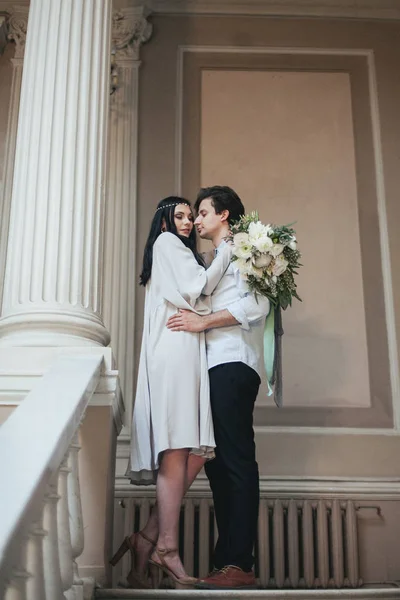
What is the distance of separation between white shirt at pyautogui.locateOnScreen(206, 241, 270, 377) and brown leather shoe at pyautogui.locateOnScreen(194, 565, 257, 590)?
821mm

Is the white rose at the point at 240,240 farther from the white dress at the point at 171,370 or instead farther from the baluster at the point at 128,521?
the baluster at the point at 128,521

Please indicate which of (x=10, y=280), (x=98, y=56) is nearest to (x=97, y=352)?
(x=10, y=280)

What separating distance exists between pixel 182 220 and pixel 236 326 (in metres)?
0.53

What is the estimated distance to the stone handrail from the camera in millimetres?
1699

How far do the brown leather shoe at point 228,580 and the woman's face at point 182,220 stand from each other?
4.67ft

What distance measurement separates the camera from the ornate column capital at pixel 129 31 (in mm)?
6074

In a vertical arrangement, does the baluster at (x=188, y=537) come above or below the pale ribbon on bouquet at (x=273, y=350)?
below

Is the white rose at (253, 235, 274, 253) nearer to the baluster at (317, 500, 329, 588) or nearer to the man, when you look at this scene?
the man

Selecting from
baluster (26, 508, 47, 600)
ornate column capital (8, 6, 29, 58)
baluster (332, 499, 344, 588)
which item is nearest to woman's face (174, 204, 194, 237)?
baluster (332, 499, 344, 588)

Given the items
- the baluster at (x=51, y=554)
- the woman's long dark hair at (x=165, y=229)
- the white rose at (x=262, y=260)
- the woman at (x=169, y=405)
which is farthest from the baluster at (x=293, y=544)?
the baluster at (x=51, y=554)

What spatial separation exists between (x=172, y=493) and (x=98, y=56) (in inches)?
78.3

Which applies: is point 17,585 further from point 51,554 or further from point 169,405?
point 169,405

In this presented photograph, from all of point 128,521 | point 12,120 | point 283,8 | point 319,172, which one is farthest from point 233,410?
point 283,8

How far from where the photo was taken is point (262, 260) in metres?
3.62
